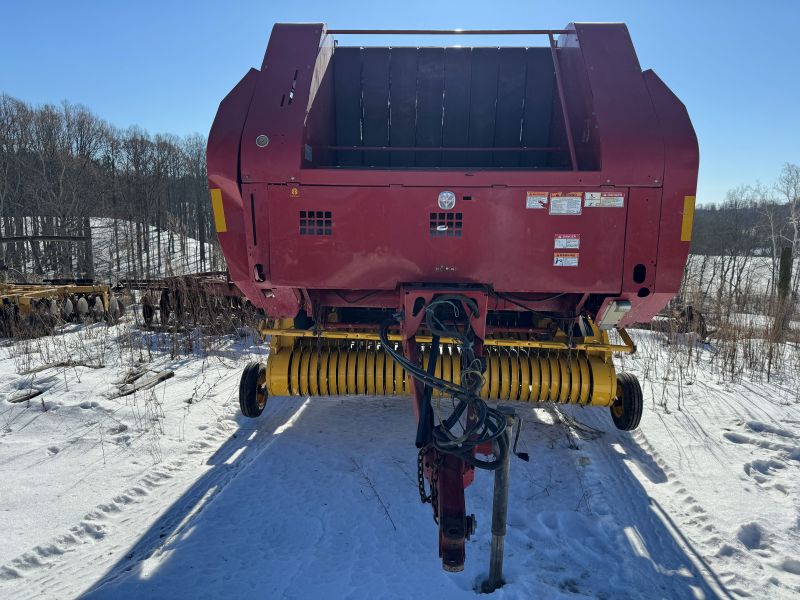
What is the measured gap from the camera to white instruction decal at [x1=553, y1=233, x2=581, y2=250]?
3176 millimetres

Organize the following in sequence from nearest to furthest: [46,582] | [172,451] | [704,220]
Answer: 1. [46,582]
2. [172,451]
3. [704,220]

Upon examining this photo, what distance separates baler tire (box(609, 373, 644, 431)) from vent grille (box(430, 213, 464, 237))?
8.17ft

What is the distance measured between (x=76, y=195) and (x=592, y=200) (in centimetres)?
3332

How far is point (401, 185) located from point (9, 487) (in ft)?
11.6

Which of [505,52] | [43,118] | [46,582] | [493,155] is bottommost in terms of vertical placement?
[46,582]

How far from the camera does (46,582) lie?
2451 mm

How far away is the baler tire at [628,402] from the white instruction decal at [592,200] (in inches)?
82.2

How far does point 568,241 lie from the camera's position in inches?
125

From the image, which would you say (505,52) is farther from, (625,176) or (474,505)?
(474,505)

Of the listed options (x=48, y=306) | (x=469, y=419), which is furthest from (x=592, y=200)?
(x=48, y=306)

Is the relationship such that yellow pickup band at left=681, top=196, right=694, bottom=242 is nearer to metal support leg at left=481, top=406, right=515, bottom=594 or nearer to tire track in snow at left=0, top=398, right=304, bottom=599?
metal support leg at left=481, top=406, right=515, bottom=594

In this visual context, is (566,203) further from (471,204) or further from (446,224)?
(446,224)

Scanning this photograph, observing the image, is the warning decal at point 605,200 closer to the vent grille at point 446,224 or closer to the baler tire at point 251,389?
the vent grille at point 446,224

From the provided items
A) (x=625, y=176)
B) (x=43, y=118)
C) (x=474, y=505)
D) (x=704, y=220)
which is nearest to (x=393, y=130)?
(x=625, y=176)
